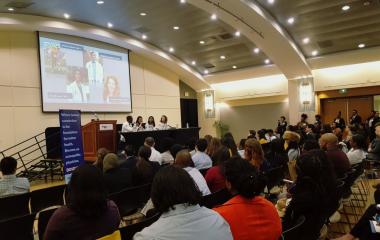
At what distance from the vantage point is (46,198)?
12.0 feet

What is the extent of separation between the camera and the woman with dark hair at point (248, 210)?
1.78 metres

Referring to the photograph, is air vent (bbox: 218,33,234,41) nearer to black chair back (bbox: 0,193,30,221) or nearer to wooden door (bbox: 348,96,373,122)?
wooden door (bbox: 348,96,373,122)

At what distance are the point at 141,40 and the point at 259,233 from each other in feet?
36.0

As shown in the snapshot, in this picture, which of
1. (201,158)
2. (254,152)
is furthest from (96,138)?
(254,152)

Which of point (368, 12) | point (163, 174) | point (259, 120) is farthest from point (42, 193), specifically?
point (259, 120)

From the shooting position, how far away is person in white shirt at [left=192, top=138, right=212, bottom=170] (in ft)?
14.8

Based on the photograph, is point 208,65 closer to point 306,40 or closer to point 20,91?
point 306,40

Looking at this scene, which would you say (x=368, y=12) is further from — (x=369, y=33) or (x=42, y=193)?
(x=42, y=193)

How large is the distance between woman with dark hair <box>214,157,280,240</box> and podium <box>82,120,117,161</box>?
6267 mm

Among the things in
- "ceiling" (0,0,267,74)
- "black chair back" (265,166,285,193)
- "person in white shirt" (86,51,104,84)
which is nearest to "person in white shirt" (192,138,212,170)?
"black chair back" (265,166,285,193)

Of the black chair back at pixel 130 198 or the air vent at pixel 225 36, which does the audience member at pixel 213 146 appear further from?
the air vent at pixel 225 36

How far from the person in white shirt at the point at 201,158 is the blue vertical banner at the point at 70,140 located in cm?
204

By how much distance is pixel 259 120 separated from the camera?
15977mm

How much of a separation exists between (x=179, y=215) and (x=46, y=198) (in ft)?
8.96
